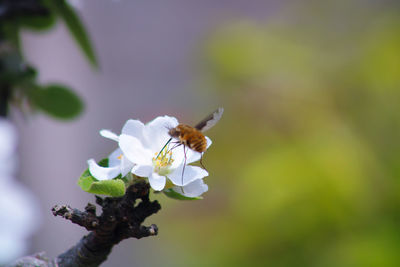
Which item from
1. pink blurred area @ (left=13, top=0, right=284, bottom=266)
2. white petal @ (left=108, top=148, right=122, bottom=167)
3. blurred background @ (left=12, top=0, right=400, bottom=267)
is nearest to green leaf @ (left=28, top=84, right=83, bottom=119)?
white petal @ (left=108, top=148, right=122, bottom=167)

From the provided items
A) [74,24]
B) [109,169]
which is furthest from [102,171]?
[74,24]

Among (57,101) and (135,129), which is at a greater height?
(57,101)

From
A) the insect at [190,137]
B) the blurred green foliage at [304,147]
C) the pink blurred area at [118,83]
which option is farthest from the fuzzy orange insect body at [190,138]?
the pink blurred area at [118,83]

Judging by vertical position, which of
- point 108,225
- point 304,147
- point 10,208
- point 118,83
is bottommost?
point 108,225

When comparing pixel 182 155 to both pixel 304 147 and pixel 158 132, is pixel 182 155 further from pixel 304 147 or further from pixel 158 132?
pixel 304 147

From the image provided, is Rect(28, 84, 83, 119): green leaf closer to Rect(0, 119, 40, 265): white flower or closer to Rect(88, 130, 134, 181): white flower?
Rect(0, 119, 40, 265): white flower

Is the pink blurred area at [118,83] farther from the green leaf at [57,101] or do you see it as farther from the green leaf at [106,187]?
the green leaf at [106,187]
